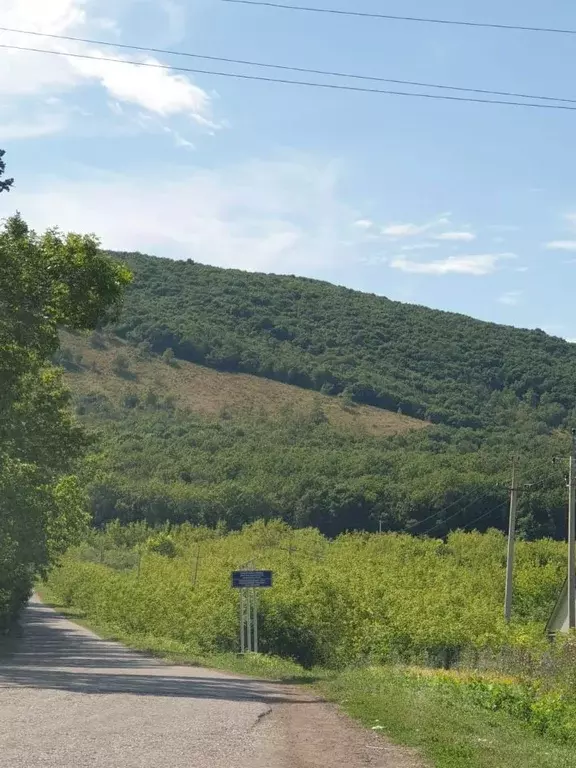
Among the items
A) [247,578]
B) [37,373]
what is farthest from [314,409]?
[37,373]

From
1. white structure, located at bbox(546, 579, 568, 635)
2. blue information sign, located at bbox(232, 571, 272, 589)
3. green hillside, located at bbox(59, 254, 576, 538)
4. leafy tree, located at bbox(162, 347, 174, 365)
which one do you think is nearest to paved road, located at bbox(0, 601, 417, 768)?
blue information sign, located at bbox(232, 571, 272, 589)

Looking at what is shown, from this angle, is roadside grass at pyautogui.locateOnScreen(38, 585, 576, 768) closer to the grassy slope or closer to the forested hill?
the grassy slope

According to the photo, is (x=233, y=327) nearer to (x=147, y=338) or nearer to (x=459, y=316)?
(x=147, y=338)

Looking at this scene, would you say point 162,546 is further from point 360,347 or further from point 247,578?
point 360,347

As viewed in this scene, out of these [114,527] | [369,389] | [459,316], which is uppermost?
[459,316]

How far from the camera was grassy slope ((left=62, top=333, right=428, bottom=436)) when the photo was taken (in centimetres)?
13712

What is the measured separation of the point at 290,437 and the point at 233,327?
47.2 metres

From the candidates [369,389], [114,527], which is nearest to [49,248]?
[114,527]

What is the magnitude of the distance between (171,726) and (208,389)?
433 ft

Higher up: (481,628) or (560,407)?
(560,407)

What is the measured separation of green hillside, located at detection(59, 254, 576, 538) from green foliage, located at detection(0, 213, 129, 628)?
44963 millimetres

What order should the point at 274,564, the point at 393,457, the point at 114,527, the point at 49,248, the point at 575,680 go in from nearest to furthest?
1. the point at 575,680
2. the point at 49,248
3. the point at 274,564
4. the point at 114,527
5. the point at 393,457

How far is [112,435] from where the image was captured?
122 m

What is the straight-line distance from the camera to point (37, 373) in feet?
89.4
